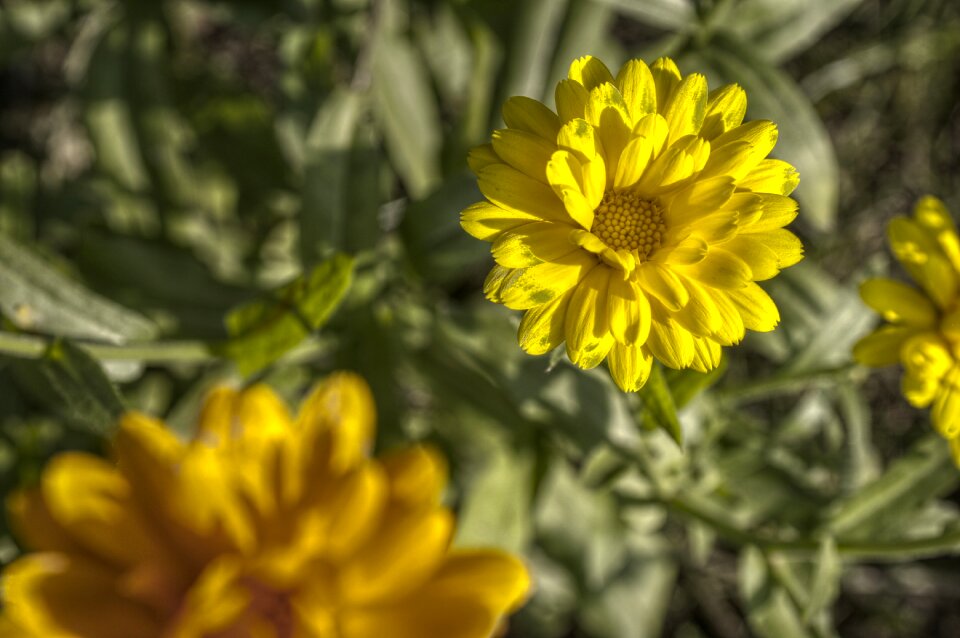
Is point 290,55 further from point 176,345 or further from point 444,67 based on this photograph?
point 176,345

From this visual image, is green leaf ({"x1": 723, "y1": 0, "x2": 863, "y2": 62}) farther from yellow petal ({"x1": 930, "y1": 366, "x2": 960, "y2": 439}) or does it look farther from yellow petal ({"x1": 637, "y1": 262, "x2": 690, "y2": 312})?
yellow petal ({"x1": 637, "y1": 262, "x2": 690, "y2": 312})

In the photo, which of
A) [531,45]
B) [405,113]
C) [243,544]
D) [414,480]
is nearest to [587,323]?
[414,480]

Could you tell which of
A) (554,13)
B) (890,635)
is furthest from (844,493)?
(554,13)

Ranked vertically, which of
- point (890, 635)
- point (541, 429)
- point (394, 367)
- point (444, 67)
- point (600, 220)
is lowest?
point (890, 635)

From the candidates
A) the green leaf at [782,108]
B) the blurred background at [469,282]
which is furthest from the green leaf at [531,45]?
the green leaf at [782,108]

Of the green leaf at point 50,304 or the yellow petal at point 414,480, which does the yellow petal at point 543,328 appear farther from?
the green leaf at point 50,304

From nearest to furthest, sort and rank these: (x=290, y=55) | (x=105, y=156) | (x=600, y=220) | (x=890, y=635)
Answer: (x=600, y=220) → (x=290, y=55) → (x=105, y=156) → (x=890, y=635)
